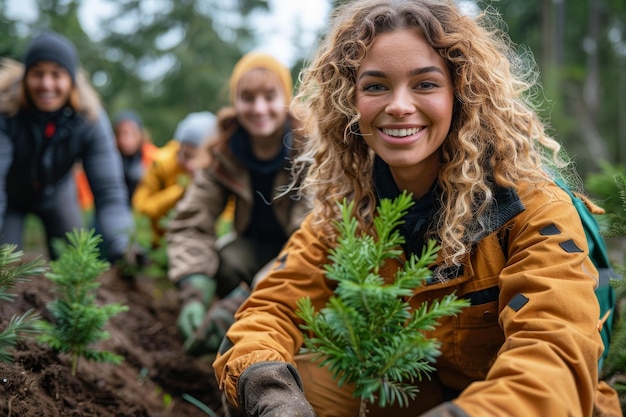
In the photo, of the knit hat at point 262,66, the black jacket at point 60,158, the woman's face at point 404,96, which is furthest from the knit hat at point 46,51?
the woman's face at point 404,96

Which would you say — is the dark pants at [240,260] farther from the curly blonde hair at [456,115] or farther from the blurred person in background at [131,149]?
the blurred person in background at [131,149]

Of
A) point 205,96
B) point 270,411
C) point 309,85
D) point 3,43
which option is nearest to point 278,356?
point 270,411

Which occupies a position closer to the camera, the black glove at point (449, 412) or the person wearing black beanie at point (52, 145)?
the black glove at point (449, 412)

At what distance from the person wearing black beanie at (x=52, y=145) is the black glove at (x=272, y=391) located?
3.00 m

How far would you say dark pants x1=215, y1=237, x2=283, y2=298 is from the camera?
4172 mm

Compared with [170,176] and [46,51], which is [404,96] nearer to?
[46,51]

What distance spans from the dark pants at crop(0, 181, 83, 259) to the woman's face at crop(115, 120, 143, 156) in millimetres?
4115

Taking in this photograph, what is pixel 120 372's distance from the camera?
118 inches

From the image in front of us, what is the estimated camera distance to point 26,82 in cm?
444

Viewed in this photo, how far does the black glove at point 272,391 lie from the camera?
5.63 ft

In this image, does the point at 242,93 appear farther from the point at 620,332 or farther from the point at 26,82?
the point at 620,332

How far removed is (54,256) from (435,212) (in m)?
3.56

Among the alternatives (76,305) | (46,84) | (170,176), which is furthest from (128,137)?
(76,305)

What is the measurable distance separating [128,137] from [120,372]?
6.72 m
